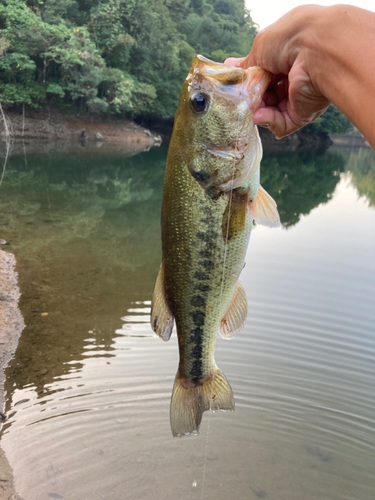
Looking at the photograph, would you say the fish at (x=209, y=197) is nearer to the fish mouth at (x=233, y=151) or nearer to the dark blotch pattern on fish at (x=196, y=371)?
the fish mouth at (x=233, y=151)

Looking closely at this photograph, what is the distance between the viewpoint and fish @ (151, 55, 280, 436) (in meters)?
2.03

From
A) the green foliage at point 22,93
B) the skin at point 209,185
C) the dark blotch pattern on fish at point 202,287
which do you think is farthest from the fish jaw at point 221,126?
the green foliage at point 22,93

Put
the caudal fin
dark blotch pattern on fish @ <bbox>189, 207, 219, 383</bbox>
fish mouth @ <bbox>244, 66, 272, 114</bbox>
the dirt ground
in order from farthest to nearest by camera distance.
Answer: the dirt ground
the caudal fin
dark blotch pattern on fish @ <bbox>189, 207, 219, 383</bbox>
fish mouth @ <bbox>244, 66, 272, 114</bbox>

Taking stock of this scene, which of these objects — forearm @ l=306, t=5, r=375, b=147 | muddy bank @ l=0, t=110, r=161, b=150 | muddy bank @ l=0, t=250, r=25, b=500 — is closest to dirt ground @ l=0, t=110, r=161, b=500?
muddy bank @ l=0, t=110, r=161, b=150

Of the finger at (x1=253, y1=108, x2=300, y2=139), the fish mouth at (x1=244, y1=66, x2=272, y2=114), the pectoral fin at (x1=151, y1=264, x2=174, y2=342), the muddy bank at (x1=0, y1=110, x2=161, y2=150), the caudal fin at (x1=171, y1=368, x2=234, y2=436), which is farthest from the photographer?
the muddy bank at (x1=0, y1=110, x2=161, y2=150)

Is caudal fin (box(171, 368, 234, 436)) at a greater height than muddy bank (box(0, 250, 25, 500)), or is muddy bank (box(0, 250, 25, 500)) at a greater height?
caudal fin (box(171, 368, 234, 436))

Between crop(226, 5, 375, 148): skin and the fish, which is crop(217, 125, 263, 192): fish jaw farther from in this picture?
crop(226, 5, 375, 148): skin

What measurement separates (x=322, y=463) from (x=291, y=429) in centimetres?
48

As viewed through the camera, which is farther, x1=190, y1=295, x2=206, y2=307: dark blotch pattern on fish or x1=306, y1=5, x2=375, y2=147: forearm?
x1=190, y1=295, x2=206, y2=307: dark blotch pattern on fish

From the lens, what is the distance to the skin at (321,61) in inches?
53.7

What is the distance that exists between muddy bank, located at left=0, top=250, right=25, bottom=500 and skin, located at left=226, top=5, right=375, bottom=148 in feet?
10.9

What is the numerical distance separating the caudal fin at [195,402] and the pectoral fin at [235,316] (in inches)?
11.4

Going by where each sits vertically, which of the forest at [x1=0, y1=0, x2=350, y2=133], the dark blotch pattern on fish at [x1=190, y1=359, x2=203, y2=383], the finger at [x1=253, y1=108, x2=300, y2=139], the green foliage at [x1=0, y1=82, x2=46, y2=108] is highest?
the finger at [x1=253, y1=108, x2=300, y2=139]

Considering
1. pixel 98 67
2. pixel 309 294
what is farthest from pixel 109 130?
pixel 309 294
